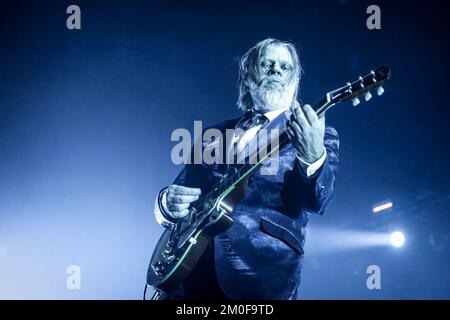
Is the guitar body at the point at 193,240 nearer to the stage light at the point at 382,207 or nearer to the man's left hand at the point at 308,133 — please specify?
the man's left hand at the point at 308,133

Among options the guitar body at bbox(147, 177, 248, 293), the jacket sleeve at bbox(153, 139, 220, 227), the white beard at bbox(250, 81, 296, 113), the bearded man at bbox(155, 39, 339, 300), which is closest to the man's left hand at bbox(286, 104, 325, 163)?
the bearded man at bbox(155, 39, 339, 300)

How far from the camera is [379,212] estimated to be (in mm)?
3713

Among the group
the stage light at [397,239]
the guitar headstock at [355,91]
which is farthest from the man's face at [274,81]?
the stage light at [397,239]

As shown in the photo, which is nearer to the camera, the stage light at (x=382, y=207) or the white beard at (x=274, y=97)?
the white beard at (x=274, y=97)

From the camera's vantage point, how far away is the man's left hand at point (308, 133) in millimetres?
2229

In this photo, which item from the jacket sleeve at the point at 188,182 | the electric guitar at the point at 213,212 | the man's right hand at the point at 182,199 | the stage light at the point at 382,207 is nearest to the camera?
the electric guitar at the point at 213,212

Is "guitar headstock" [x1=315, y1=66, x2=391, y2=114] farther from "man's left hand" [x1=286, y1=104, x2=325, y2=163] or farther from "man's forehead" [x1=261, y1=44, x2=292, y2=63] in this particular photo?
"man's forehead" [x1=261, y1=44, x2=292, y2=63]

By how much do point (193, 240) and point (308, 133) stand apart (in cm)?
88

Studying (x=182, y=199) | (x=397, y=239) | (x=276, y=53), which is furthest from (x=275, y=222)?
(x=397, y=239)

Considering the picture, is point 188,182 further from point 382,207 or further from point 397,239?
point 397,239

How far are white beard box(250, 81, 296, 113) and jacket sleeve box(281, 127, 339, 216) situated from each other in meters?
0.48

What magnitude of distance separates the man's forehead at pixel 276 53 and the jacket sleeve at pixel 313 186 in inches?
28.8
